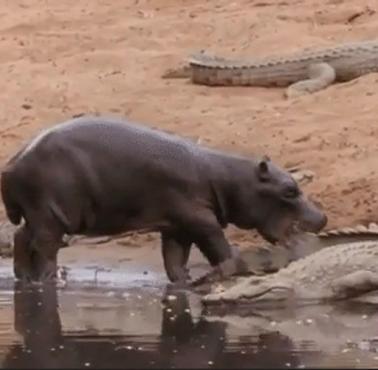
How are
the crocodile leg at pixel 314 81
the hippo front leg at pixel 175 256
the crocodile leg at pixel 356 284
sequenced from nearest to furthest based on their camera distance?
1. the crocodile leg at pixel 356 284
2. the hippo front leg at pixel 175 256
3. the crocodile leg at pixel 314 81

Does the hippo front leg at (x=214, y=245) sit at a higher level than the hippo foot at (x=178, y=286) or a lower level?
higher

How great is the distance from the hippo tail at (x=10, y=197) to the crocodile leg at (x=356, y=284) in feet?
5.68

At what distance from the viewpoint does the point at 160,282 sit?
970 cm

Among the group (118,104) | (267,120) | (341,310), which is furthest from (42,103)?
(341,310)

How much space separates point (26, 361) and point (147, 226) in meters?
2.23

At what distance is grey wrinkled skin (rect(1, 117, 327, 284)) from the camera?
932cm

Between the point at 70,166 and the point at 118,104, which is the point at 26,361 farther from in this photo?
the point at 118,104

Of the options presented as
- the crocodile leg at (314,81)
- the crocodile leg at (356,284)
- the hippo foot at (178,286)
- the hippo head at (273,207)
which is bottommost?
the crocodile leg at (314,81)

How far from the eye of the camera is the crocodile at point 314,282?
8.84 m

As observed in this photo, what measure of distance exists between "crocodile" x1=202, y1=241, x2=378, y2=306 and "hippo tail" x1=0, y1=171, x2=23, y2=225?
114cm

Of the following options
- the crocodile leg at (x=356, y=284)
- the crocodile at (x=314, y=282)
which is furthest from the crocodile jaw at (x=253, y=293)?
the crocodile leg at (x=356, y=284)

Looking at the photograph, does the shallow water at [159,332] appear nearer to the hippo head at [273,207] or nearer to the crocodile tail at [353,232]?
the hippo head at [273,207]

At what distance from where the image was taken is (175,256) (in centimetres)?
949

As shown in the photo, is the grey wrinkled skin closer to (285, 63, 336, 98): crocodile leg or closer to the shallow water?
the shallow water
